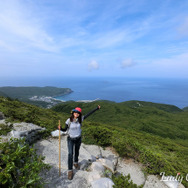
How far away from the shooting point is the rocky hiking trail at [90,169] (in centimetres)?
542

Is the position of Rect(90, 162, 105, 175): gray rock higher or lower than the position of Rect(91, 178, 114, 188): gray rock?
lower

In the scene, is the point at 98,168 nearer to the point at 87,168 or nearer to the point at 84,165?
the point at 87,168

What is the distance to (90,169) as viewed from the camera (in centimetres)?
656

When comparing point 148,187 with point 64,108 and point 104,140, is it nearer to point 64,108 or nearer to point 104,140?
point 104,140

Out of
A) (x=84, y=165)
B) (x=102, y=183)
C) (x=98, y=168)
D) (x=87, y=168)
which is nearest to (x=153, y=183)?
(x=98, y=168)

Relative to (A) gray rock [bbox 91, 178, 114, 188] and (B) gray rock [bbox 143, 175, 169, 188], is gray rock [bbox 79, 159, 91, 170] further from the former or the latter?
(B) gray rock [bbox 143, 175, 169, 188]

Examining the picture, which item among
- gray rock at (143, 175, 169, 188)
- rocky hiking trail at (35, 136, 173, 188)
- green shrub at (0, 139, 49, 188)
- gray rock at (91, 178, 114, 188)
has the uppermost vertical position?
green shrub at (0, 139, 49, 188)

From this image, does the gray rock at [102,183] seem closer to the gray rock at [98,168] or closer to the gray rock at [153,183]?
the gray rock at [98,168]

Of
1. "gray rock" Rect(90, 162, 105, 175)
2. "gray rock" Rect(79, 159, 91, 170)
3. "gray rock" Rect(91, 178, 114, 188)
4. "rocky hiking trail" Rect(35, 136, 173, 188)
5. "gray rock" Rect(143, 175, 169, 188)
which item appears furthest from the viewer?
"gray rock" Rect(143, 175, 169, 188)

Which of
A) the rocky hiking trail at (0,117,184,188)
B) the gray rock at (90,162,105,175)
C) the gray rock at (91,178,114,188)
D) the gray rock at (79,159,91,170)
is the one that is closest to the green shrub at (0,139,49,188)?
the rocky hiking trail at (0,117,184,188)

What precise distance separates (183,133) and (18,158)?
45.7 metres

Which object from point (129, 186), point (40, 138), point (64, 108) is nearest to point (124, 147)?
point (129, 186)

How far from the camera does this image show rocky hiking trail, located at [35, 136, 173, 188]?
213 inches

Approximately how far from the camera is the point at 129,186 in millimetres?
5027
